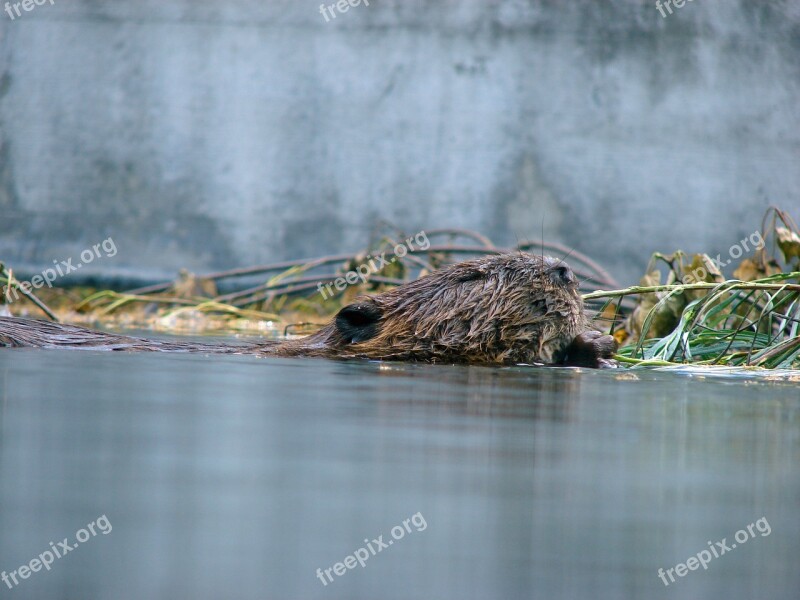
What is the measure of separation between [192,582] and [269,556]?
0.12m

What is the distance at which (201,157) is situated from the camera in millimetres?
9688

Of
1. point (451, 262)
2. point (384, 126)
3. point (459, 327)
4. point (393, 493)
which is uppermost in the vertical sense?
point (384, 126)

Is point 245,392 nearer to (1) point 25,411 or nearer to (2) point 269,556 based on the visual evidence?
(1) point 25,411

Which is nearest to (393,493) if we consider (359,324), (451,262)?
(359,324)

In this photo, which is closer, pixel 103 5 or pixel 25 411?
pixel 25 411

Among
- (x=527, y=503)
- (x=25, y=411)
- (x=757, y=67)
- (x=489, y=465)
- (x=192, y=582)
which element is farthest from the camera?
(x=757, y=67)

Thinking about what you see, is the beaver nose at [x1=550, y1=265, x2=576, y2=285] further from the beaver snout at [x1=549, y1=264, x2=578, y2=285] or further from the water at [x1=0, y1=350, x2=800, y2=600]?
the water at [x1=0, y1=350, x2=800, y2=600]

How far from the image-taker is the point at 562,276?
177 inches

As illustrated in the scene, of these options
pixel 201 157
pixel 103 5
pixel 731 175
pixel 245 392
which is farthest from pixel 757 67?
pixel 245 392

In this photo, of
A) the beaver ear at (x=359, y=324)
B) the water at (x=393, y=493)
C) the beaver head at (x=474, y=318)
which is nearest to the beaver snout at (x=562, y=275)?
the beaver head at (x=474, y=318)

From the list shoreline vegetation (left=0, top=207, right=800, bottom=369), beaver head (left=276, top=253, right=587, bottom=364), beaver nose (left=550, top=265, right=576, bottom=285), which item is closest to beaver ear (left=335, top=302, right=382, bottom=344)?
beaver head (left=276, top=253, right=587, bottom=364)

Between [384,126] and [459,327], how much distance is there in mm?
5271

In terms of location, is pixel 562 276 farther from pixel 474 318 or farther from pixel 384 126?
pixel 384 126

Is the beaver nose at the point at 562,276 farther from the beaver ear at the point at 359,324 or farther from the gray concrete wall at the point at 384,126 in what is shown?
the gray concrete wall at the point at 384,126
